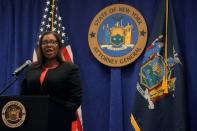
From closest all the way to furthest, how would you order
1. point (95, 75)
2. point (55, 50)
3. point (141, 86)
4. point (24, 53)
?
point (55, 50) → point (141, 86) → point (95, 75) → point (24, 53)

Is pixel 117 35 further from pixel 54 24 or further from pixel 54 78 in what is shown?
pixel 54 78

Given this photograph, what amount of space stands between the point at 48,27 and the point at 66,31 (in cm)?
22

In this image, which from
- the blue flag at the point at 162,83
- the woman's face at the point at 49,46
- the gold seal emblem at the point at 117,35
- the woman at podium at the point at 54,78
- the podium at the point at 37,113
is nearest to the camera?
the podium at the point at 37,113

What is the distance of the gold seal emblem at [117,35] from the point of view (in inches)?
156

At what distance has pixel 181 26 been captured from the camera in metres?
3.85

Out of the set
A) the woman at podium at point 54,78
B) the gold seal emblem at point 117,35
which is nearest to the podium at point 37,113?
the woman at podium at point 54,78

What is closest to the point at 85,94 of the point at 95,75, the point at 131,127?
the point at 95,75

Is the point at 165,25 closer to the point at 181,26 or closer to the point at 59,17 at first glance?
the point at 181,26

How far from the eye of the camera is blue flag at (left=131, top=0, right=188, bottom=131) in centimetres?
362

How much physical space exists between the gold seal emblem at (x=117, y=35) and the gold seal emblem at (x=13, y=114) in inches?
88.7

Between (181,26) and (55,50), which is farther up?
(181,26)

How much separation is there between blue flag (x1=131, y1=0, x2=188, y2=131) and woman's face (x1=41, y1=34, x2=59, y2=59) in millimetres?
1665

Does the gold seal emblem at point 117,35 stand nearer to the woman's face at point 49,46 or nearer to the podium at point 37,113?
the woman's face at point 49,46

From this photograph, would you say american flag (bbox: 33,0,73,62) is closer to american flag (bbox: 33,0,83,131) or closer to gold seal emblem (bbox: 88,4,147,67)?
american flag (bbox: 33,0,83,131)
